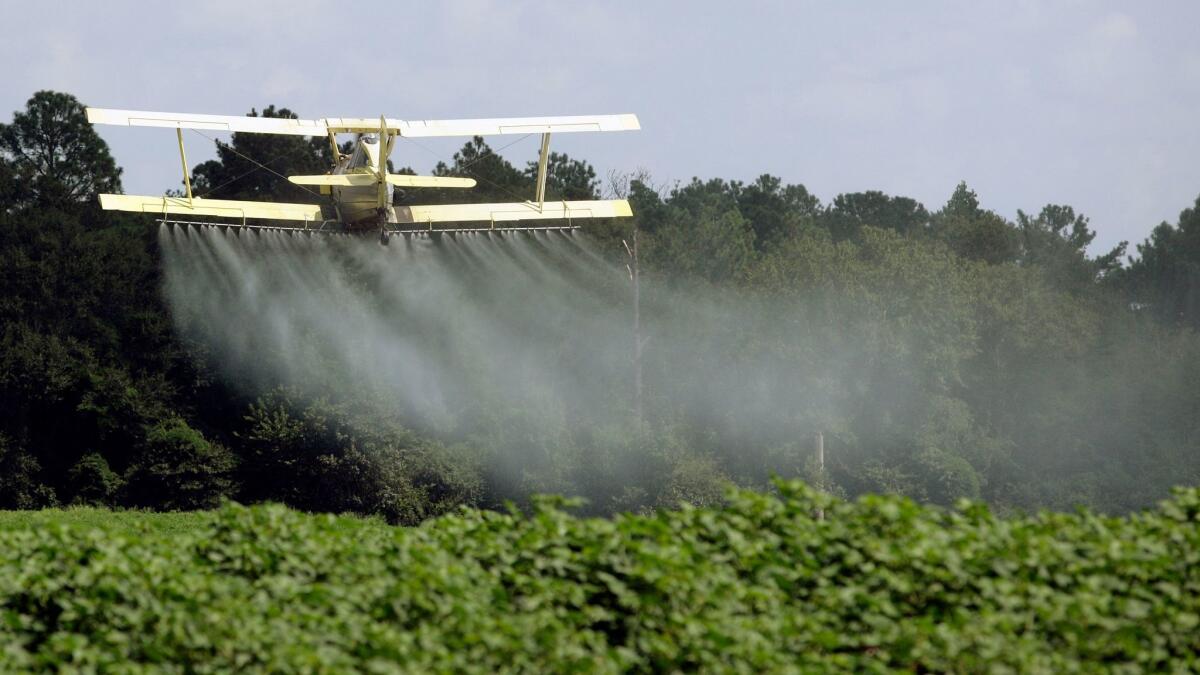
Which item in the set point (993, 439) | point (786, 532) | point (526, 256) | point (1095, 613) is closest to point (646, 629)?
point (786, 532)

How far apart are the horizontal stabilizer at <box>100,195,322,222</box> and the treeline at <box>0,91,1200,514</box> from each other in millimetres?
16122

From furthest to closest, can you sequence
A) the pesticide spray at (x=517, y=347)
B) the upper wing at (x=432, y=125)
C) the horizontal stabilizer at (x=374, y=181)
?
the pesticide spray at (x=517, y=347)
the upper wing at (x=432, y=125)
the horizontal stabilizer at (x=374, y=181)

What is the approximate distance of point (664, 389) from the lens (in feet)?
188

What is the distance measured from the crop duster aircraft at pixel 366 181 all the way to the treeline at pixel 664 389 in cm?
1564

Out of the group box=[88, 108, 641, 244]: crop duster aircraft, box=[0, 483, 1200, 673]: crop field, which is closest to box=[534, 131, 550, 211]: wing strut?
box=[88, 108, 641, 244]: crop duster aircraft

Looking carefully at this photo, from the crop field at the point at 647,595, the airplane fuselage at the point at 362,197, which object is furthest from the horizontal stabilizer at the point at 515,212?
the crop field at the point at 647,595

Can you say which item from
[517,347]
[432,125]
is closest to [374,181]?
[432,125]

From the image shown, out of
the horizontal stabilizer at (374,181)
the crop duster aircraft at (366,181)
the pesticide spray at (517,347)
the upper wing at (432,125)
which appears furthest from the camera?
the pesticide spray at (517,347)

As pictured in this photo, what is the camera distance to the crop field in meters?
6.41

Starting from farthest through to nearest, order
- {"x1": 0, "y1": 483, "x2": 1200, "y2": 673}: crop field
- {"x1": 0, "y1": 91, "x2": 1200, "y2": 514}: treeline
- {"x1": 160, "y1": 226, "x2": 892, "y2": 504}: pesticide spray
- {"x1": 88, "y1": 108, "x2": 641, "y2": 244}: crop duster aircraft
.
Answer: {"x1": 160, "y1": 226, "x2": 892, "y2": 504}: pesticide spray
{"x1": 0, "y1": 91, "x2": 1200, "y2": 514}: treeline
{"x1": 88, "y1": 108, "x2": 641, "y2": 244}: crop duster aircraft
{"x1": 0, "y1": 483, "x2": 1200, "y2": 673}: crop field

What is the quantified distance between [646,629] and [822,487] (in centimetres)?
4392

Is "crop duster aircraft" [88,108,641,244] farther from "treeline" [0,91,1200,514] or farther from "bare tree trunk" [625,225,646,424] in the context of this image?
"bare tree trunk" [625,225,646,424]

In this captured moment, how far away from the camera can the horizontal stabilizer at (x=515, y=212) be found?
33875 millimetres

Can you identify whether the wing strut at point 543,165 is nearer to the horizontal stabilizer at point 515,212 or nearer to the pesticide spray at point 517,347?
the horizontal stabilizer at point 515,212
